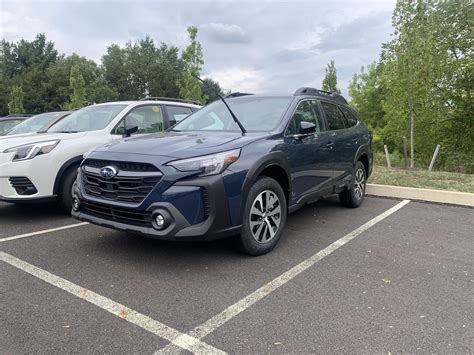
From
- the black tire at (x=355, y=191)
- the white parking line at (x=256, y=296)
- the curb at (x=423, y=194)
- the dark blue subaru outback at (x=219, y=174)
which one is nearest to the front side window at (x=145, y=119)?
the dark blue subaru outback at (x=219, y=174)

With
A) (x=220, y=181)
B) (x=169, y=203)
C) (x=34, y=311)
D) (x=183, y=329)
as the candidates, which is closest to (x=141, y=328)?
(x=183, y=329)

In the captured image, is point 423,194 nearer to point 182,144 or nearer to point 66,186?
point 182,144

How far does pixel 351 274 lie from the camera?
3547 mm

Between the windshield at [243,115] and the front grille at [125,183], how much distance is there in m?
1.34

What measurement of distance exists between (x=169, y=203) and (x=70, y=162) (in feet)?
8.21

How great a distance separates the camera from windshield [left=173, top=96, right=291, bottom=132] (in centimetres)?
444

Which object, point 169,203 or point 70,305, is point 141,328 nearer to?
point 70,305

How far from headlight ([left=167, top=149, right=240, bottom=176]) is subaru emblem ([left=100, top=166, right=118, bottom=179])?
0.57m

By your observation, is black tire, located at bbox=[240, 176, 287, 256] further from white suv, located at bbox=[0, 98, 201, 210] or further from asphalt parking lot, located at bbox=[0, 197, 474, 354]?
white suv, located at bbox=[0, 98, 201, 210]

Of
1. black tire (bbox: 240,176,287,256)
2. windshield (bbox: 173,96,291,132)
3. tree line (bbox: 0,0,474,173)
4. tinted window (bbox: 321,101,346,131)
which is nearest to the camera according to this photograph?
black tire (bbox: 240,176,287,256)

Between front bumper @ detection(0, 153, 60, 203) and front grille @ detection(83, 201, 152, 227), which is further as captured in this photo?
front bumper @ detection(0, 153, 60, 203)

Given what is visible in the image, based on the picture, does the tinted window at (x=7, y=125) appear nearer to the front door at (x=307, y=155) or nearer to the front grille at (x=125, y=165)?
the front grille at (x=125, y=165)

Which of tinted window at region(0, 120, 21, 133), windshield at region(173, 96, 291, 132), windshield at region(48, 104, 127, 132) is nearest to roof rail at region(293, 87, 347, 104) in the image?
windshield at region(173, 96, 291, 132)

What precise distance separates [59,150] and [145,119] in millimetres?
1526
